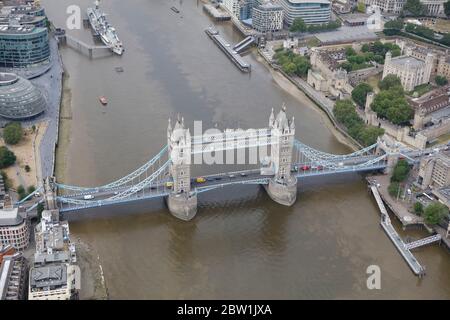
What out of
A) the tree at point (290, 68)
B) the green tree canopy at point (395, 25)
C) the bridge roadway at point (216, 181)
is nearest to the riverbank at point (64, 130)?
the bridge roadway at point (216, 181)

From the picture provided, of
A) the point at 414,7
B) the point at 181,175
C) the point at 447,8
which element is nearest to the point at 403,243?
the point at 181,175

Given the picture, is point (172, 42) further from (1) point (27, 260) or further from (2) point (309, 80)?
(1) point (27, 260)

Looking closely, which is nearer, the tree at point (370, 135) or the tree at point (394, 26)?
the tree at point (370, 135)

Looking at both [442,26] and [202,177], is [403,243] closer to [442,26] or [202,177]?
[202,177]

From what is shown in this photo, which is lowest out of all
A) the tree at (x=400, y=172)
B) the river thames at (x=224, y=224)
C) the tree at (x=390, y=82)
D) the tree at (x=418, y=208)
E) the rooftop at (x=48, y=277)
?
the river thames at (x=224, y=224)

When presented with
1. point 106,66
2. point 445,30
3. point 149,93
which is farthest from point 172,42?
point 445,30

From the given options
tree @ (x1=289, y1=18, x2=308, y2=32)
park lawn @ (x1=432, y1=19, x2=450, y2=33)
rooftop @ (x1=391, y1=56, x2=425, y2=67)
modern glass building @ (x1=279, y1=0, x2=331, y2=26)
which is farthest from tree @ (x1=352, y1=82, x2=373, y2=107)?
park lawn @ (x1=432, y1=19, x2=450, y2=33)

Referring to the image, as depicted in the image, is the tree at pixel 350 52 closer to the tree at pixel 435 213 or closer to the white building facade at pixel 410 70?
the white building facade at pixel 410 70
